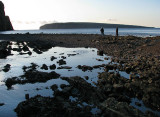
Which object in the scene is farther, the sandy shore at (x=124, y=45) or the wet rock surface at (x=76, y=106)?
the sandy shore at (x=124, y=45)

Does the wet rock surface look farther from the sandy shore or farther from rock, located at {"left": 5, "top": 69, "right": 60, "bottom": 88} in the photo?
the sandy shore

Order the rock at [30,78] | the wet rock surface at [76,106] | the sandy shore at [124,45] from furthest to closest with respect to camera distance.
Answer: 1. the sandy shore at [124,45]
2. the rock at [30,78]
3. the wet rock surface at [76,106]

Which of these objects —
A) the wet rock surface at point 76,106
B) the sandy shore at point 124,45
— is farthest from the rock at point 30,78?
the sandy shore at point 124,45

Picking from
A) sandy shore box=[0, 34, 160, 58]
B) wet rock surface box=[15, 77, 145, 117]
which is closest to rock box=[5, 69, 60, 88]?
wet rock surface box=[15, 77, 145, 117]

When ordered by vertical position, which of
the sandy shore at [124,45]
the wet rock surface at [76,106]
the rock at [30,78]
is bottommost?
the wet rock surface at [76,106]

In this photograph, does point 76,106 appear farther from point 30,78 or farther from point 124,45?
point 124,45

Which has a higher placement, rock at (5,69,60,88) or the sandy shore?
the sandy shore

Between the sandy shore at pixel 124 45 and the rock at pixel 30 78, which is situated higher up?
the sandy shore at pixel 124 45

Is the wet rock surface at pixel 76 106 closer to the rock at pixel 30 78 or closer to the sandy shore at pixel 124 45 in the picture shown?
the rock at pixel 30 78

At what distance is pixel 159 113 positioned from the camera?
20.1 feet

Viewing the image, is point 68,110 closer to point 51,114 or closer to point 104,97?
point 51,114

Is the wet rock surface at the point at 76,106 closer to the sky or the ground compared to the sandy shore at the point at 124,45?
closer to the ground

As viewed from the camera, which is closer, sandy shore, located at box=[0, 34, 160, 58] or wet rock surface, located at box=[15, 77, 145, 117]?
wet rock surface, located at box=[15, 77, 145, 117]

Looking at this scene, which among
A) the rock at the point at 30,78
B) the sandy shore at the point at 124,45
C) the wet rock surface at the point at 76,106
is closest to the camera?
the wet rock surface at the point at 76,106
